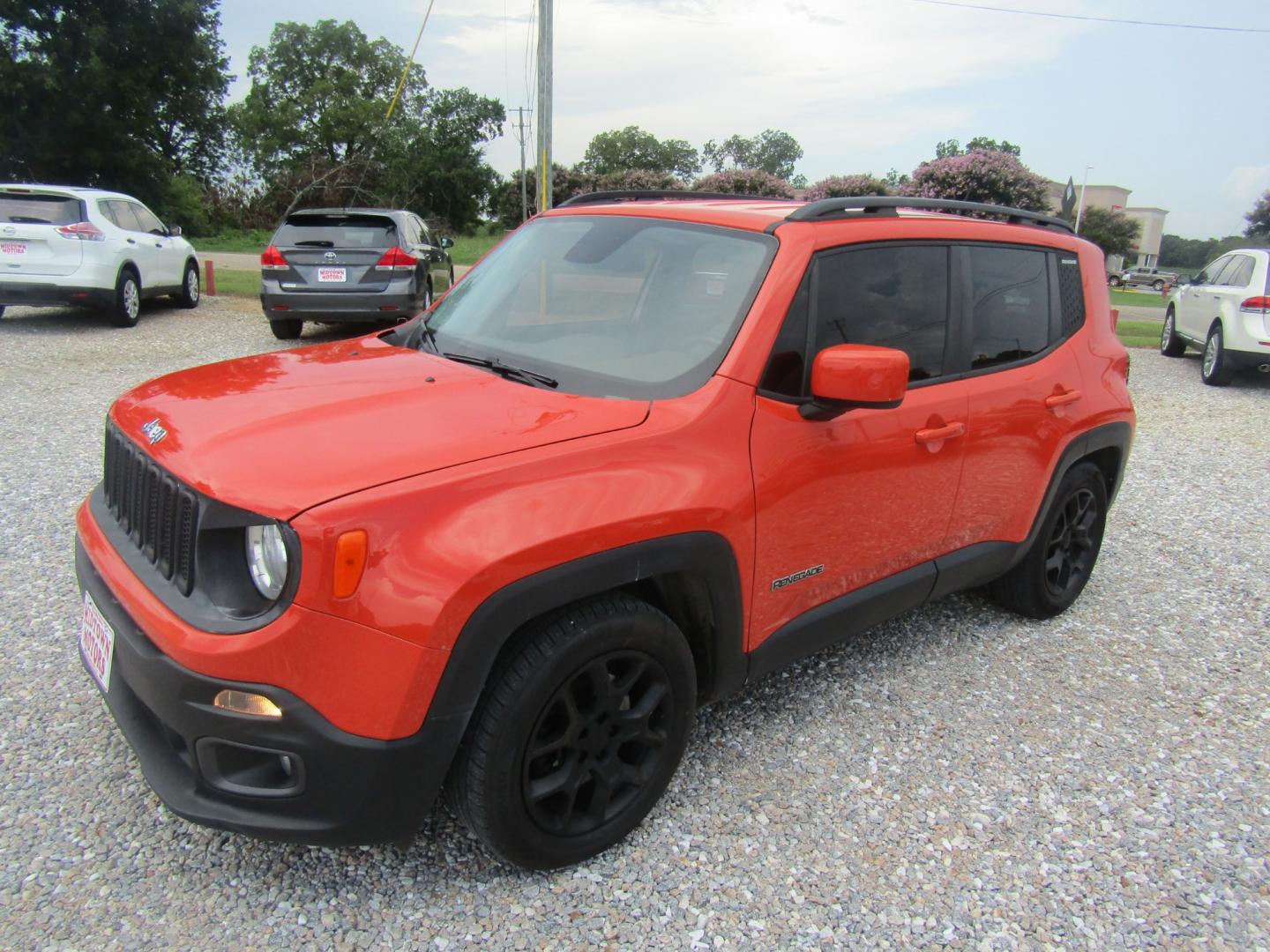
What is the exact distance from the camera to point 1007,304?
344 centimetres

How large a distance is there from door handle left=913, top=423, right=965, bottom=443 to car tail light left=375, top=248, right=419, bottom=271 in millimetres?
8229

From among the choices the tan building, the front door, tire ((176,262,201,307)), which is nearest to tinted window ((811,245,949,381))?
the front door

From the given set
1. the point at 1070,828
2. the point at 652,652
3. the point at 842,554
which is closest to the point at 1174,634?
the point at 1070,828

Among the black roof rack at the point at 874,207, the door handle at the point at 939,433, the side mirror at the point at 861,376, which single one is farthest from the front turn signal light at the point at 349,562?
the door handle at the point at 939,433

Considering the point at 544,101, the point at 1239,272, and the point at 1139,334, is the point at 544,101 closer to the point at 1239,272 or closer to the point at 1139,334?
the point at 1239,272

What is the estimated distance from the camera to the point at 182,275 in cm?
1298

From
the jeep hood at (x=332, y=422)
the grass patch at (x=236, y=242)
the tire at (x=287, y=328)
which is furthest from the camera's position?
the grass patch at (x=236, y=242)

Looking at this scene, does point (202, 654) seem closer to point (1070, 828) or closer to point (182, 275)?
point (1070, 828)

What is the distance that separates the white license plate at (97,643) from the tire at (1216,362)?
470 inches

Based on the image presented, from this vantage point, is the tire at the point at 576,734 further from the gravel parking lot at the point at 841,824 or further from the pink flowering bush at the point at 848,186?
the pink flowering bush at the point at 848,186

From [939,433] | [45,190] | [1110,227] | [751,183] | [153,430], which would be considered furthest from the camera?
[1110,227]

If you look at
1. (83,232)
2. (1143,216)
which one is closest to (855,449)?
(83,232)

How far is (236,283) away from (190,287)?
416cm

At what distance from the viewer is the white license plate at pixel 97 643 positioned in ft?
7.33
